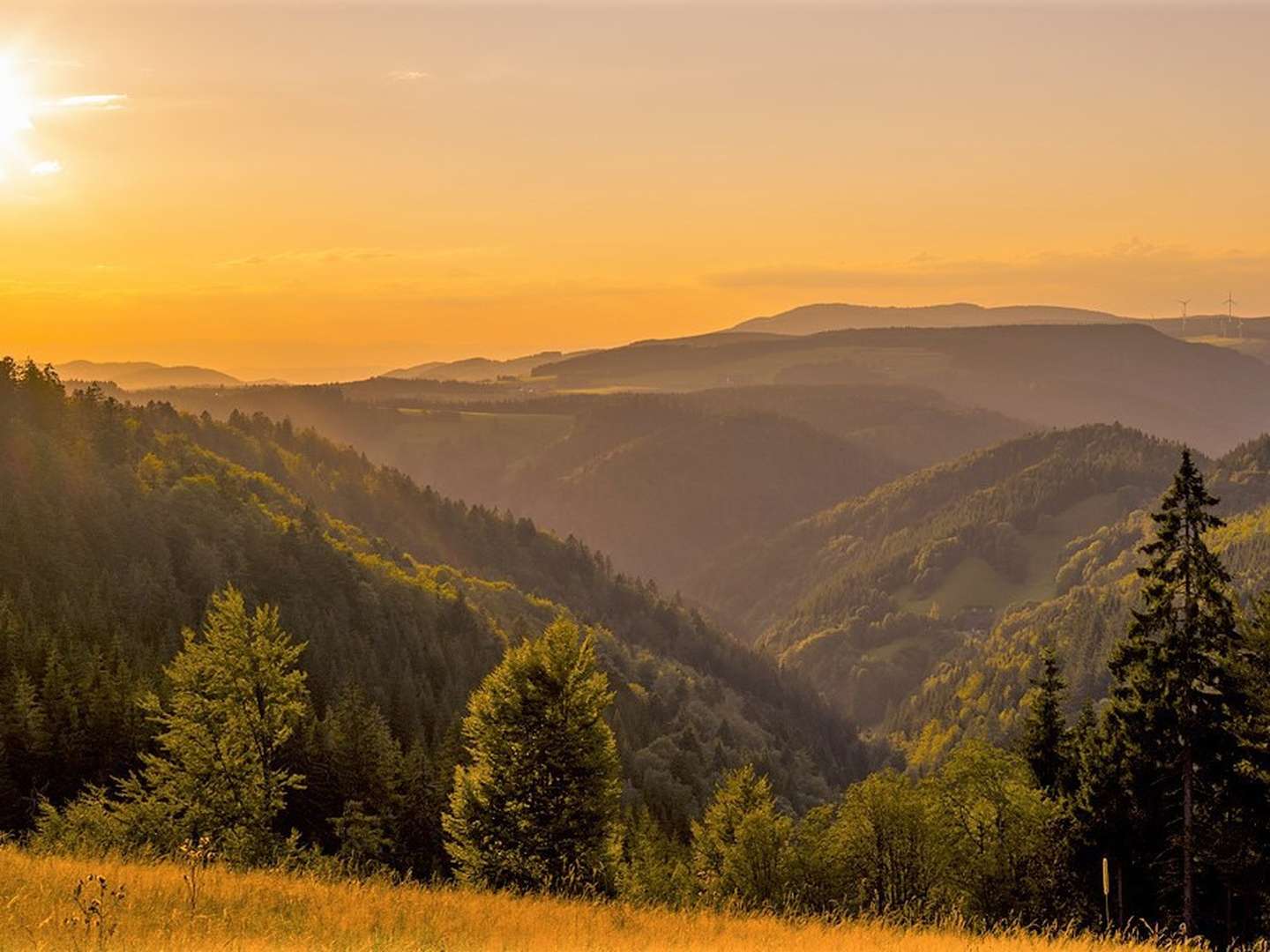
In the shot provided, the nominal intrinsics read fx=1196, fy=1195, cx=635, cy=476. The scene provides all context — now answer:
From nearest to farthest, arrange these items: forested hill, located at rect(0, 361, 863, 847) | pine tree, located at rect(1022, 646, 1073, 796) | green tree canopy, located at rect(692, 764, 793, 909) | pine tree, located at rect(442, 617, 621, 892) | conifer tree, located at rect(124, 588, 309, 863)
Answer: pine tree, located at rect(442, 617, 621, 892) → conifer tree, located at rect(124, 588, 309, 863) → pine tree, located at rect(1022, 646, 1073, 796) → green tree canopy, located at rect(692, 764, 793, 909) → forested hill, located at rect(0, 361, 863, 847)

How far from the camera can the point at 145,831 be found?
124ft

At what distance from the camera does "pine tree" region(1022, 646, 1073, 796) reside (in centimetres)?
5962

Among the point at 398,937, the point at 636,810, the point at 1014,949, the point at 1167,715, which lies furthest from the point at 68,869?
the point at 636,810

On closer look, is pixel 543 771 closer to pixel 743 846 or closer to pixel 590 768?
pixel 590 768

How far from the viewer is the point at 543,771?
136ft

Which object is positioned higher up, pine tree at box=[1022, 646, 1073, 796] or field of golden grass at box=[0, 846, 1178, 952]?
field of golden grass at box=[0, 846, 1178, 952]

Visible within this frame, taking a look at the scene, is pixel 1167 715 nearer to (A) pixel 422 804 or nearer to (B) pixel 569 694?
(B) pixel 569 694

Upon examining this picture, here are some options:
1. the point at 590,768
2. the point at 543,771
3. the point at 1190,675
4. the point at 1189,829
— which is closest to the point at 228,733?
the point at 543,771

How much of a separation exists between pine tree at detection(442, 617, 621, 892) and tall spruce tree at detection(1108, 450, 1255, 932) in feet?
63.8

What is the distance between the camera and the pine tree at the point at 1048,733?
196 ft

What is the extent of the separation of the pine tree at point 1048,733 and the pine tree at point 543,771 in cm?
2770

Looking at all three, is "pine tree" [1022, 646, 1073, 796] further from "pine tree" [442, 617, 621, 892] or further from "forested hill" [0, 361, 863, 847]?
"forested hill" [0, 361, 863, 847]

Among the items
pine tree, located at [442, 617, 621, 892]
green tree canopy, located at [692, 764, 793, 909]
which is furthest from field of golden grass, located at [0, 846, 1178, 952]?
green tree canopy, located at [692, 764, 793, 909]

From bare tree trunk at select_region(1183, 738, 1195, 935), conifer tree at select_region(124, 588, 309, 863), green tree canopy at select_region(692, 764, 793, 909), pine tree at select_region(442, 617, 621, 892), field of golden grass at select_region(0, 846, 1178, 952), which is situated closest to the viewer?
field of golden grass at select_region(0, 846, 1178, 952)
